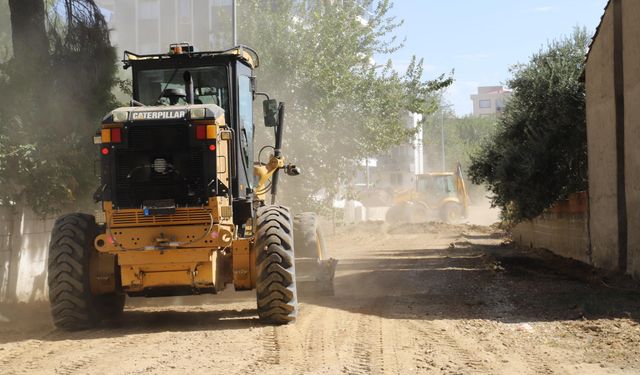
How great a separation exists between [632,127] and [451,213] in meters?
31.4

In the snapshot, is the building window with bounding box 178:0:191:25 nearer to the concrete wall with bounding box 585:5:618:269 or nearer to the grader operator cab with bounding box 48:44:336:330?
the concrete wall with bounding box 585:5:618:269

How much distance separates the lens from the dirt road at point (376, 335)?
806cm

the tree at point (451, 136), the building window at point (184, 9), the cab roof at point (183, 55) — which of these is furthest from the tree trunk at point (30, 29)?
the tree at point (451, 136)

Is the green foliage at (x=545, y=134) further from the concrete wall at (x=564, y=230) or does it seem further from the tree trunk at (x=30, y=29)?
the tree trunk at (x=30, y=29)

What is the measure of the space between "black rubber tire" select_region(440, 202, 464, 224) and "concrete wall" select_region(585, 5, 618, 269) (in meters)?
27.9

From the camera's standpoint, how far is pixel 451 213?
153ft

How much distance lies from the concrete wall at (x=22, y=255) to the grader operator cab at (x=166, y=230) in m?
3.17

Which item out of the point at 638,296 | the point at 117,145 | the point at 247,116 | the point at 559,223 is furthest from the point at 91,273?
the point at 559,223

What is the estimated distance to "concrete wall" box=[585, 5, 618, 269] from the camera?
16.6m

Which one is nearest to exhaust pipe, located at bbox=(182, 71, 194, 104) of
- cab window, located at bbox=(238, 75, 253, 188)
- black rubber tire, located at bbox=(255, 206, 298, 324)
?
cab window, located at bbox=(238, 75, 253, 188)

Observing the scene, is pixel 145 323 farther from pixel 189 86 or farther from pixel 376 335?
pixel 376 335

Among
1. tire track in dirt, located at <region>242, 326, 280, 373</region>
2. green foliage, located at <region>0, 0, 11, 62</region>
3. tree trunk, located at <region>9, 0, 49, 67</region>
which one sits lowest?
tire track in dirt, located at <region>242, 326, 280, 373</region>

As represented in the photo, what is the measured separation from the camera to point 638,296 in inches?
504

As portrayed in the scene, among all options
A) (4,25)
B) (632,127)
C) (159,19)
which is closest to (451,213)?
(4,25)
